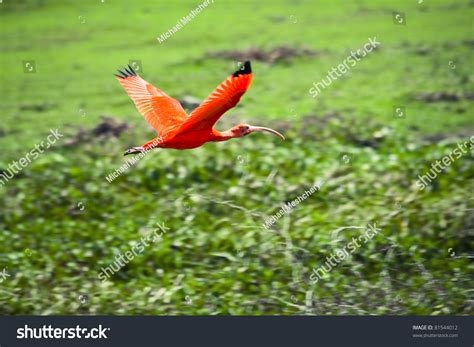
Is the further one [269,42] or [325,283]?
[269,42]

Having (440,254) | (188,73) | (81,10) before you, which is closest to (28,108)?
(188,73)

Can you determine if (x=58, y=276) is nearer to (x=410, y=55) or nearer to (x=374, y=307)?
(x=374, y=307)

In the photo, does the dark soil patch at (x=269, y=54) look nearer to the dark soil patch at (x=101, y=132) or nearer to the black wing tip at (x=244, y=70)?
the dark soil patch at (x=101, y=132)

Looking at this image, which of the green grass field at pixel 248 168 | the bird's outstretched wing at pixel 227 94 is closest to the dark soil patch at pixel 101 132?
the green grass field at pixel 248 168

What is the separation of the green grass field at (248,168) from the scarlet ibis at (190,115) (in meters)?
2.02

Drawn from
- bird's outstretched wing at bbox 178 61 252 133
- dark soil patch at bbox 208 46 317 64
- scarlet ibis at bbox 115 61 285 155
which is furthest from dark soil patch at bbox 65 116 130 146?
bird's outstretched wing at bbox 178 61 252 133

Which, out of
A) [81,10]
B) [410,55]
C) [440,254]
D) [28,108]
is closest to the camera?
[440,254]

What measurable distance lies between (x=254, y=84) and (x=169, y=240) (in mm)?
3424

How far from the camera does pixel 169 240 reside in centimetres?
838

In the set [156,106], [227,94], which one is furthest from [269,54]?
[227,94]

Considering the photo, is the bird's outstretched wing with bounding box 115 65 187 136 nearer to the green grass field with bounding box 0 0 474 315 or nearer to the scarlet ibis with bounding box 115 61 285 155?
the scarlet ibis with bounding box 115 61 285 155

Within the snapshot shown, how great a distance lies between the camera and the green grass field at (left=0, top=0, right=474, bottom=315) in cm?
782

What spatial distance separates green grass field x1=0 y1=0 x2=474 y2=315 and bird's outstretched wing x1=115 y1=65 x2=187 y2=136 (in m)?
2.00

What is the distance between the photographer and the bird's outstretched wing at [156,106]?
5.94 m
